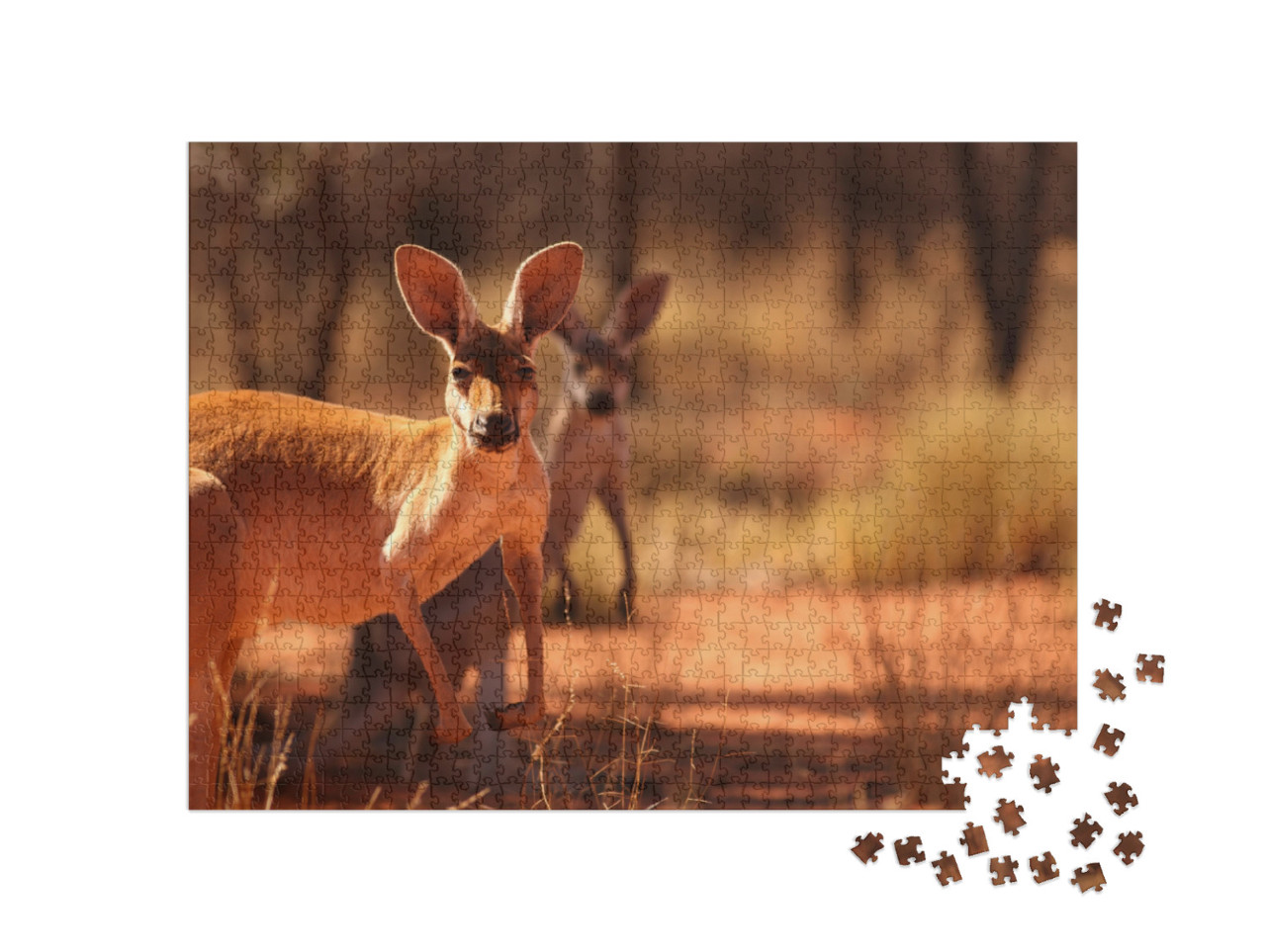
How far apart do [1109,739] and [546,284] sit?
9.00 feet

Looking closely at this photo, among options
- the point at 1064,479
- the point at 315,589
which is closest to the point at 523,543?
the point at 315,589

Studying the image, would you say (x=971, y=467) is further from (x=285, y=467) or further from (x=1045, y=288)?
(x=285, y=467)

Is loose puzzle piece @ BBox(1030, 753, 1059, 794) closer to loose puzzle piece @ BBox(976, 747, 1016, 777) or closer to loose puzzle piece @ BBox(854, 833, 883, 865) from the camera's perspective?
loose puzzle piece @ BBox(976, 747, 1016, 777)

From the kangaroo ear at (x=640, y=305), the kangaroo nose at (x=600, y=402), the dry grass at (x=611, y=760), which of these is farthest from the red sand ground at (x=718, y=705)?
the kangaroo ear at (x=640, y=305)

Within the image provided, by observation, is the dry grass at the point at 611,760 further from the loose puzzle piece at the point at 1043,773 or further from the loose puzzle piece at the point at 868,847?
the loose puzzle piece at the point at 1043,773

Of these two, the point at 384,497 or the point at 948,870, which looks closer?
the point at 948,870

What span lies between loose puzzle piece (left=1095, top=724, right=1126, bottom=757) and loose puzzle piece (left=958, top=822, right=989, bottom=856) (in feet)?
1.81

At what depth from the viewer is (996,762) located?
4.25m

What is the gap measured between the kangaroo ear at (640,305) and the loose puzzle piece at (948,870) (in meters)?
2.27

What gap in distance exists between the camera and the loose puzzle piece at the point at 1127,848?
4.19 meters

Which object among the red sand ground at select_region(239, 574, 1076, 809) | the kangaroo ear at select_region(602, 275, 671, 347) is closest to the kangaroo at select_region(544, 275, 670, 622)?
the kangaroo ear at select_region(602, 275, 671, 347)

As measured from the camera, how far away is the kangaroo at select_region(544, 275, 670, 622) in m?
4.26

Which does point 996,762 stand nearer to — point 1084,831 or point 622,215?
point 1084,831

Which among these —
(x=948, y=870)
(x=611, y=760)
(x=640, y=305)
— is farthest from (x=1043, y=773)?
(x=640, y=305)
